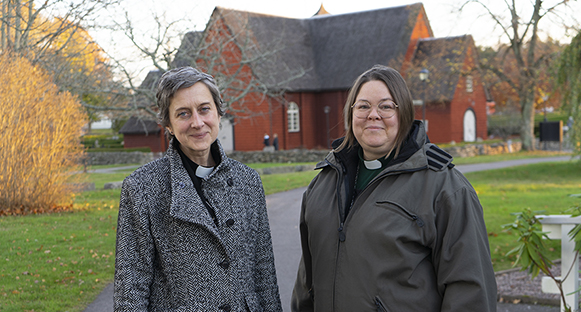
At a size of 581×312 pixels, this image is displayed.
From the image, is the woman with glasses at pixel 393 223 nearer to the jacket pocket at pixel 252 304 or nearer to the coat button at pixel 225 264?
the jacket pocket at pixel 252 304

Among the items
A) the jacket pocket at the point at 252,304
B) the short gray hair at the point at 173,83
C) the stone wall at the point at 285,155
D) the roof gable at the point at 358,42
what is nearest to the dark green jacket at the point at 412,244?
the jacket pocket at the point at 252,304

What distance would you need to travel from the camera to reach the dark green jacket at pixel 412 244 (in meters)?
2.47

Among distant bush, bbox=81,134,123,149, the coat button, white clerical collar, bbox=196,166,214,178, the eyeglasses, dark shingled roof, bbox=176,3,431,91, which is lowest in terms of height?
distant bush, bbox=81,134,123,149

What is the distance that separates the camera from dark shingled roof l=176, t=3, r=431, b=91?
36406 millimetres

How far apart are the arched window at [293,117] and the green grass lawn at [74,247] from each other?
22083 millimetres

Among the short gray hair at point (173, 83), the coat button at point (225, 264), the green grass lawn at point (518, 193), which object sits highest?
the short gray hair at point (173, 83)

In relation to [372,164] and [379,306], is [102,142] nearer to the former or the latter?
[372,164]

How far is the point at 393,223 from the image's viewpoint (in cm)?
256

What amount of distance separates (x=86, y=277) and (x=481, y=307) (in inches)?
221

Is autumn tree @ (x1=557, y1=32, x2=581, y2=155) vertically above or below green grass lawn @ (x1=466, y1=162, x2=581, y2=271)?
above

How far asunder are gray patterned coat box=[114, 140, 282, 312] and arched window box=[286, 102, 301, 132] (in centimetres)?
3424

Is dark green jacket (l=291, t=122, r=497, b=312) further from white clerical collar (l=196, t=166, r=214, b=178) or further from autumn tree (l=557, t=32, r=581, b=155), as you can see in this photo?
autumn tree (l=557, t=32, r=581, b=155)

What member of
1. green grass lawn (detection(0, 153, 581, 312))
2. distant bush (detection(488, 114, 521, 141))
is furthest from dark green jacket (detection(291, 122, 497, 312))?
distant bush (detection(488, 114, 521, 141))

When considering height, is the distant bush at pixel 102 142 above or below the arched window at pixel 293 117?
below
